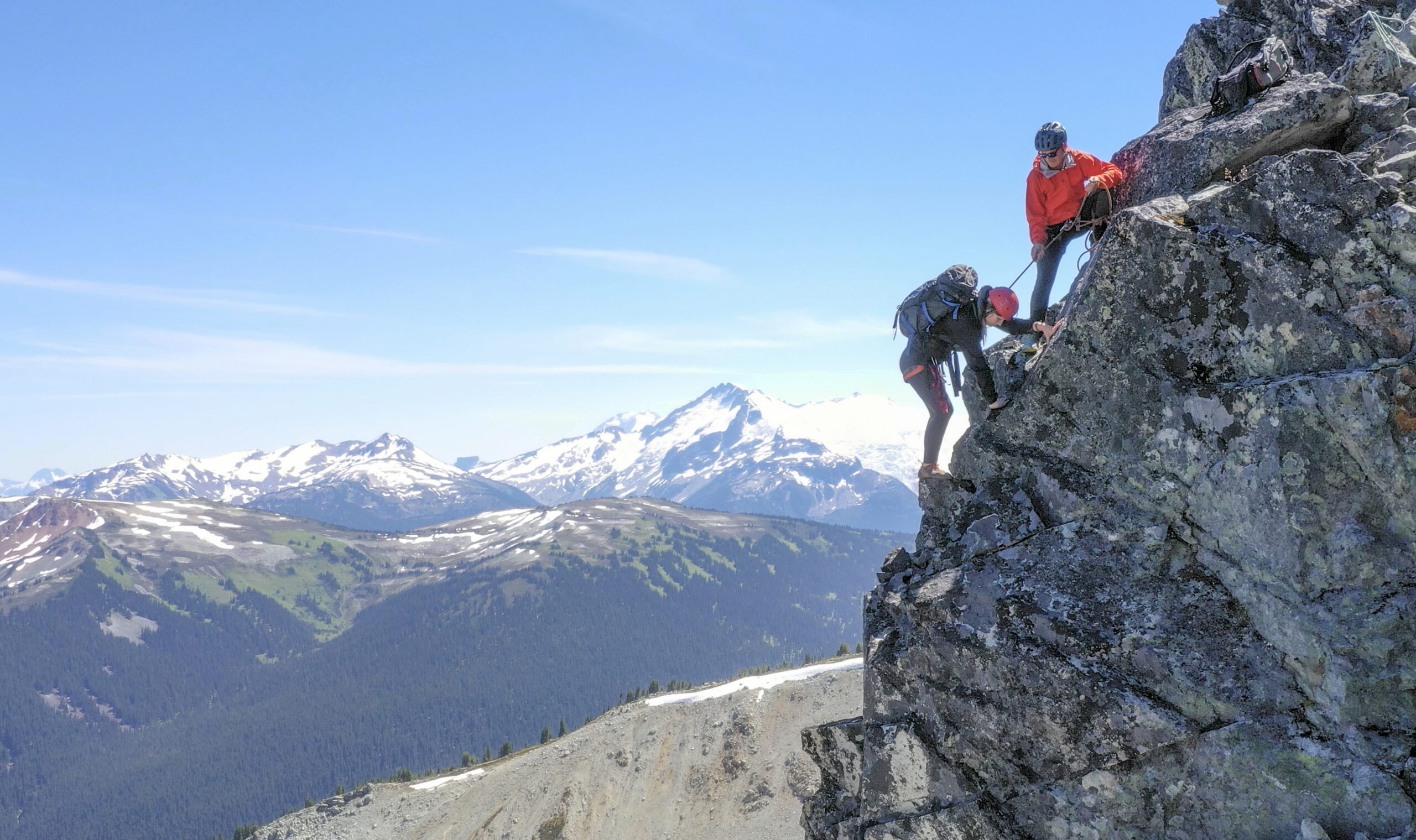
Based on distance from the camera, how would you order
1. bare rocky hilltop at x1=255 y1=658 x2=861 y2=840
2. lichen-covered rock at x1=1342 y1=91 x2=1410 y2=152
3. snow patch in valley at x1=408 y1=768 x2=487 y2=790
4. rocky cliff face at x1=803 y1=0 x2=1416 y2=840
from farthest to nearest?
snow patch in valley at x1=408 y1=768 x2=487 y2=790 → bare rocky hilltop at x1=255 y1=658 x2=861 y2=840 → lichen-covered rock at x1=1342 y1=91 x2=1410 y2=152 → rocky cliff face at x1=803 y1=0 x2=1416 y2=840

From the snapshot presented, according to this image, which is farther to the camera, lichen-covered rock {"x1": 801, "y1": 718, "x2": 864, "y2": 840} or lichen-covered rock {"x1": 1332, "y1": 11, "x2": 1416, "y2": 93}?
lichen-covered rock {"x1": 1332, "y1": 11, "x2": 1416, "y2": 93}

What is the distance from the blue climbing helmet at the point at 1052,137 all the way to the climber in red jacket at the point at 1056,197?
0.01 metres

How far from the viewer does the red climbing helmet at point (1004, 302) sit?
15516 mm

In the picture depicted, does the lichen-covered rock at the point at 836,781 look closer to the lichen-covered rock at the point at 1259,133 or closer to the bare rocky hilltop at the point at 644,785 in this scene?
the lichen-covered rock at the point at 1259,133

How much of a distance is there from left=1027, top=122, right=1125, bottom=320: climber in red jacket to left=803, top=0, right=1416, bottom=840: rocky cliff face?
2.98ft

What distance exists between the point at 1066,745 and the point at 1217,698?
7.74 ft

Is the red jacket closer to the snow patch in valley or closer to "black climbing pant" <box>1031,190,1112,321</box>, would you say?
"black climbing pant" <box>1031,190,1112,321</box>

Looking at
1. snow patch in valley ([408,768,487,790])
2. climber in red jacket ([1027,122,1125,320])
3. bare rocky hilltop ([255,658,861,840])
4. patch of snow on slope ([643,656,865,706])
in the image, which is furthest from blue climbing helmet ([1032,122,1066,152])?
snow patch in valley ([408,768,487,790])

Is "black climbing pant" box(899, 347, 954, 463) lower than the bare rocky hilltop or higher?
higher

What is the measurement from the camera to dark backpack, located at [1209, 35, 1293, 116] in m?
15.3

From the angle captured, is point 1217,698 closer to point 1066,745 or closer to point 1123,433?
point 1066,745

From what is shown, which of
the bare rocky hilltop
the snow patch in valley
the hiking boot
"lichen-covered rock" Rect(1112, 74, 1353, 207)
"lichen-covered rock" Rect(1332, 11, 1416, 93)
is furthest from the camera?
the snow patch in valley

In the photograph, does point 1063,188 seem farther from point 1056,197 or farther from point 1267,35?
point 1267,35

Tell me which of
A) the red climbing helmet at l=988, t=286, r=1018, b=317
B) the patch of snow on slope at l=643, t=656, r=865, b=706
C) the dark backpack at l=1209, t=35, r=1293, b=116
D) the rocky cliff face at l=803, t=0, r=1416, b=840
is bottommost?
the patch of snow on slope at l=643, t=656, r=865, b=706
